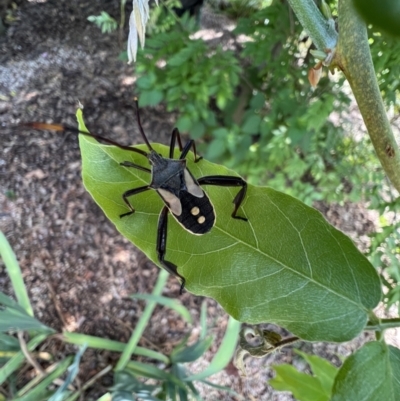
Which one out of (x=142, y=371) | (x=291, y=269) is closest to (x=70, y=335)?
(x=142, y=371)

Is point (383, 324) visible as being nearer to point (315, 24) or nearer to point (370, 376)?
point (370, 376)

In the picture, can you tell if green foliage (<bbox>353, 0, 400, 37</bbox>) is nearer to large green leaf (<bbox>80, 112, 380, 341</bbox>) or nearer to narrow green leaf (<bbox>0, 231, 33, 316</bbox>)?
large green leaf (<bbox>80, 112, 380, 341</bbox>)

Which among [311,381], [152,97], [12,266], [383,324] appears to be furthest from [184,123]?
[383,324]

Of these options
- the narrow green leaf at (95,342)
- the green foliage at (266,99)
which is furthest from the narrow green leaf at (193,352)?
the green foliage at (266,99)

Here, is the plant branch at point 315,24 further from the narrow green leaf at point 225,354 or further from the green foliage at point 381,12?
the narrow green leaf at point 225,354

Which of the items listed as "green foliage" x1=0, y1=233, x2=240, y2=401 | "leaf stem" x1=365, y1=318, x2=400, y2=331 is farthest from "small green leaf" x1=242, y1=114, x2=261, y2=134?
"leaf stem" x1=365, y1=318, x2=400, y2=331
